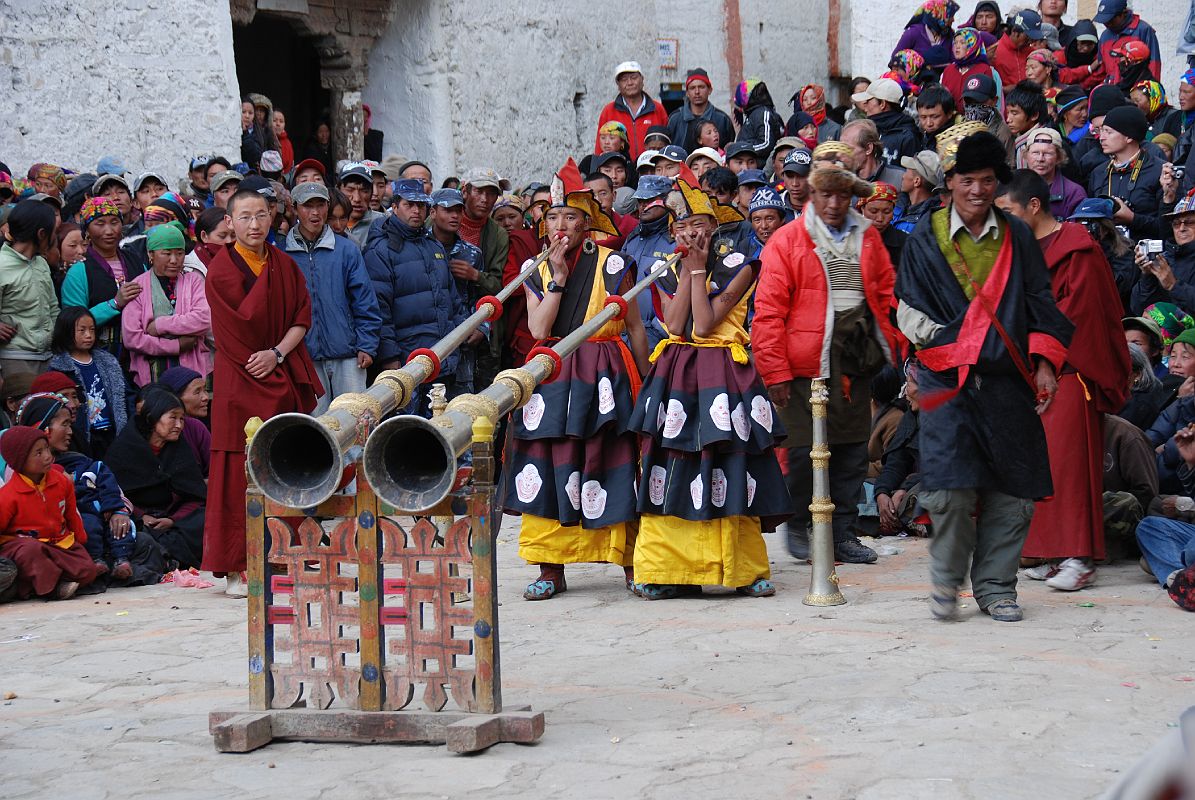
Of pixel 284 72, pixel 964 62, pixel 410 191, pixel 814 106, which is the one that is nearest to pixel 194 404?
pixel 410 191

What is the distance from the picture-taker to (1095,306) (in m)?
6.64

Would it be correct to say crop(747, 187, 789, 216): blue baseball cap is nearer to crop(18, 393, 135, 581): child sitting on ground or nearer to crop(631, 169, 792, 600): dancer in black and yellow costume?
crop(631, 169, 792, 600): dancer in black and yellow costume

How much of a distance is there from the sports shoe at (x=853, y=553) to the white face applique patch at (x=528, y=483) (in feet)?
5.60

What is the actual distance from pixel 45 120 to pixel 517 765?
898cm

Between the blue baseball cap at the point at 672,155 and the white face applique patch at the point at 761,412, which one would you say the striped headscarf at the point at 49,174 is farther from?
the white face applique patch at the point at 761,412

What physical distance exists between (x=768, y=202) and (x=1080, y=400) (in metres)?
2.81

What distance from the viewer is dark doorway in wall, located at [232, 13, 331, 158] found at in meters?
16.4

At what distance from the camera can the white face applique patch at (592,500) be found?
6672 millimetres

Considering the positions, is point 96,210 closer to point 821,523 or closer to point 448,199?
point 448,199

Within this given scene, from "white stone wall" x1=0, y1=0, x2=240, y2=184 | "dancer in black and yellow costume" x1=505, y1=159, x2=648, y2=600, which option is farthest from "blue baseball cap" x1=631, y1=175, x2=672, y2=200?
"white stone wall" x1=0, y1=0, x2=240, y2=184

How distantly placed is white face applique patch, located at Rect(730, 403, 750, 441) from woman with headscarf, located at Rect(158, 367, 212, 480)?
323cm

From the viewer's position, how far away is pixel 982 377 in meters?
5.84

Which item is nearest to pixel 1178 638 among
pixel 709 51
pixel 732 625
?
pixel 732 625

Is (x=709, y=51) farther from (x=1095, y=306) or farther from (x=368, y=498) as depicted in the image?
(x=368, y=498)
